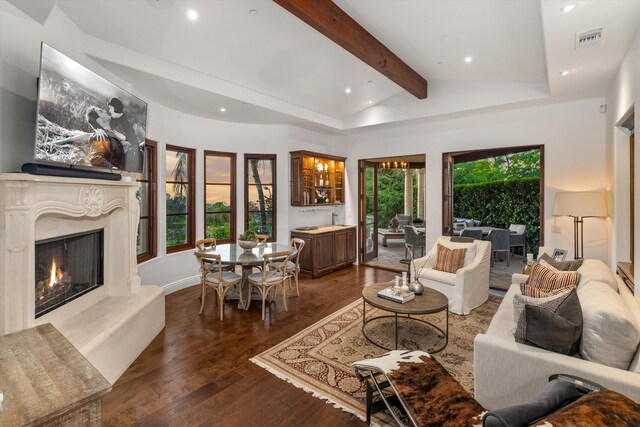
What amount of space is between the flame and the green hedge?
908 centimetres

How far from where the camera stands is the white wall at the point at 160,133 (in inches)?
92.4

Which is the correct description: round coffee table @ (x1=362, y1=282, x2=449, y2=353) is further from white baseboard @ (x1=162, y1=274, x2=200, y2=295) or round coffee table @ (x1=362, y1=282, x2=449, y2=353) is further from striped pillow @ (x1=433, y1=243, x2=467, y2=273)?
white baseboard @ (x1=162, y1=274, x2=200, y2=295)

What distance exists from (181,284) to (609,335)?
201 inches

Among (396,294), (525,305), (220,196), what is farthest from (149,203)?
(525,305)

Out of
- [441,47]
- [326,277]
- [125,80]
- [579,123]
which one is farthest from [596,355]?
[125,80]

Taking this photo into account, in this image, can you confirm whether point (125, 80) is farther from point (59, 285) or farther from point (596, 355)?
point (596, 355)

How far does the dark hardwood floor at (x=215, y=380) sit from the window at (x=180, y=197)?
1411 millimetres

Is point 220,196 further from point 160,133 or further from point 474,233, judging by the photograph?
point 474,233

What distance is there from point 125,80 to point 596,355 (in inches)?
198

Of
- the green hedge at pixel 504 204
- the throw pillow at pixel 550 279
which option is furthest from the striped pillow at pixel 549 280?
the green hedge at pixel 504 204

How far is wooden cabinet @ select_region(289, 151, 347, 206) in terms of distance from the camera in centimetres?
606

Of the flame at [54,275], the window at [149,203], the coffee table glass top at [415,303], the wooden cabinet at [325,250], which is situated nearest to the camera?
the flame at [54,275]

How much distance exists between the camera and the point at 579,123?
4473mm

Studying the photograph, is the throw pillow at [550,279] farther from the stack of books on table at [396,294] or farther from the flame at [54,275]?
the flame at [54,275]
